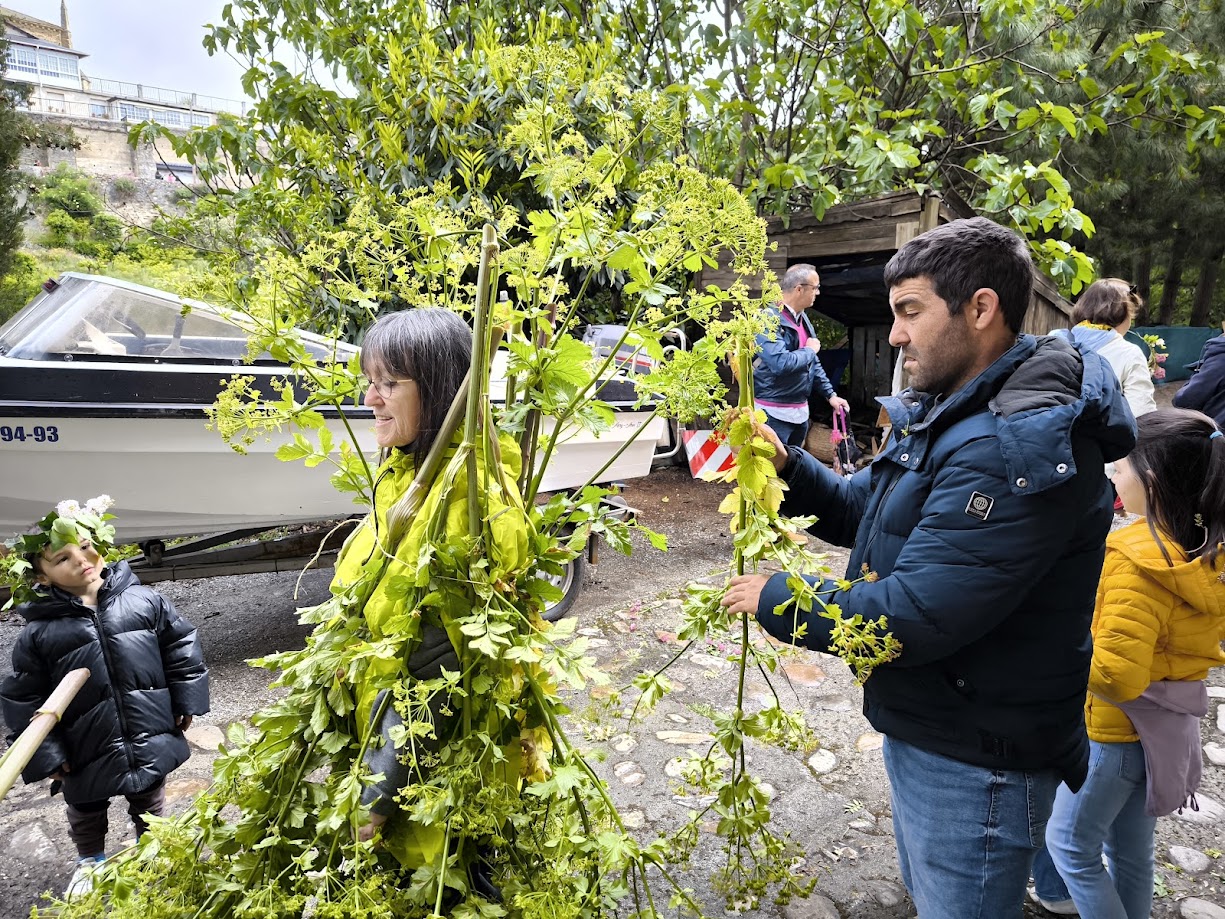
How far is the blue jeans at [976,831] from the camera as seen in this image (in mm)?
1593

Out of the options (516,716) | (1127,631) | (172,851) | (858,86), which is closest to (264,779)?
(172,851)

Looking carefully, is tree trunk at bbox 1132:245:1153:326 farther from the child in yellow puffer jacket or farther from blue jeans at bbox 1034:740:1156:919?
blue jeans at bbox 1034:740:1156:919

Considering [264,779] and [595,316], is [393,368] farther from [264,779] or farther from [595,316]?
[595,316]

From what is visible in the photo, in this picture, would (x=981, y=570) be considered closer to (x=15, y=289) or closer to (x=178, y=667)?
(x=178, y=667)

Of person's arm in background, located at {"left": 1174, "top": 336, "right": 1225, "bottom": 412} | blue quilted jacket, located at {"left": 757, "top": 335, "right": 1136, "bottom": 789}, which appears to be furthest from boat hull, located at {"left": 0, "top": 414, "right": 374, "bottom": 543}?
person's arm in background, located at {"left": 1174, "top": 336, "right": 1225, "bottom": 412}

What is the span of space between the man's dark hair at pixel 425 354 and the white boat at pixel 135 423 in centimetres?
201

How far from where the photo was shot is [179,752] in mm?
2689

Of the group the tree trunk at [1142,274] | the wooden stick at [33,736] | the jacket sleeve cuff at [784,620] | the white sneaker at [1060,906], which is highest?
the tree trunk at [1142,274]

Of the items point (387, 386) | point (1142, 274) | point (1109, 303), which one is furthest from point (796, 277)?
point (1142, 274)

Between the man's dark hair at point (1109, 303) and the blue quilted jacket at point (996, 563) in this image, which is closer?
the blue quilted jacket at point (996, 563)

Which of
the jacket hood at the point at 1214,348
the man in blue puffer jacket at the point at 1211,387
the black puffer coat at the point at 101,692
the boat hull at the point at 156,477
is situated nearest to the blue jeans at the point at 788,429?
the man in blue puffer jacket at the point at 1211,387

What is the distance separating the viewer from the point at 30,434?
359cm

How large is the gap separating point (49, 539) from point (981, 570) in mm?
2660

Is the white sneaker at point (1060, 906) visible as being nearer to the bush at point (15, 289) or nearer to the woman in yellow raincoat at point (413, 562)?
the woman in yellow raincoat at point (413, 562)
